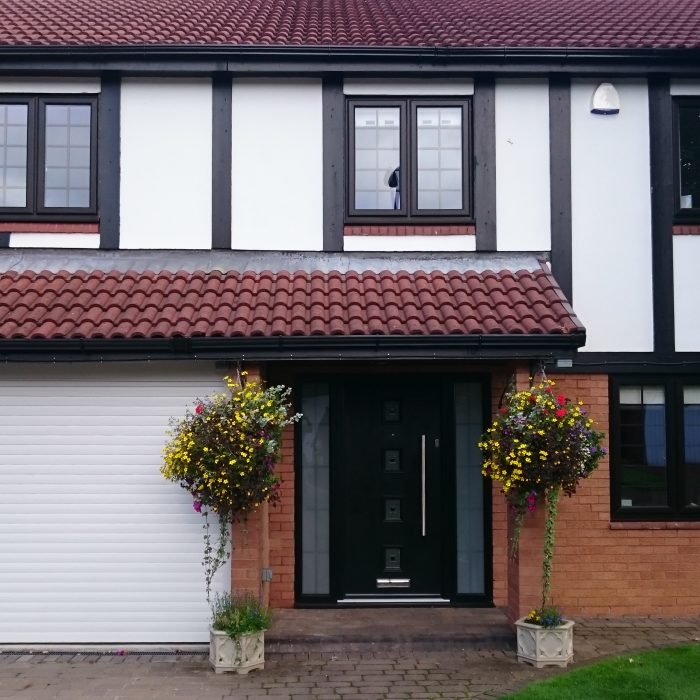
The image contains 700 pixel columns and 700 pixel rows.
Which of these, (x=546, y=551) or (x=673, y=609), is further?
(x=673, y=609)

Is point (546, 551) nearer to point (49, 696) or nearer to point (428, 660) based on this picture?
point (428, 660)

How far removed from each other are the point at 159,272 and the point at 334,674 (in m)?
4.36

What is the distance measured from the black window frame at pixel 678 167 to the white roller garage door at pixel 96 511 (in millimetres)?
5314

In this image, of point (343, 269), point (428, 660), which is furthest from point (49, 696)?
point (343, 269)

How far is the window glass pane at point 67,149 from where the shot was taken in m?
8.80

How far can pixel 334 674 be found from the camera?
6824 mm

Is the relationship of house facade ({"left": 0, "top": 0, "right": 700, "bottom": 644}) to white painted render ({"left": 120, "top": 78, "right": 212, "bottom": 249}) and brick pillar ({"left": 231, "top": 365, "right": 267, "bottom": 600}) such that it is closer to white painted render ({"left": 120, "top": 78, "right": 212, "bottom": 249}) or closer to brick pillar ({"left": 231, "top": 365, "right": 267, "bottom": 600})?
white painted render ({"left": 120, "top": 78, "right": 212, "bottom": 249})

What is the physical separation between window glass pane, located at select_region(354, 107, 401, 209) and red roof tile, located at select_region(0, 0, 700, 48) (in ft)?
2.50

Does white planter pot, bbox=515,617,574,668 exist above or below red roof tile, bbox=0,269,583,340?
below

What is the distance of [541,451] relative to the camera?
6.95 meters

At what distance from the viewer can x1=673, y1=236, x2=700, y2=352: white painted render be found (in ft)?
28.3

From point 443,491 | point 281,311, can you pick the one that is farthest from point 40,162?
point 443,491

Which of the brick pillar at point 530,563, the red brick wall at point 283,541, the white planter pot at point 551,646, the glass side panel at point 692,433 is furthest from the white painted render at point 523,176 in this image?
the white planter pot at point 551,646

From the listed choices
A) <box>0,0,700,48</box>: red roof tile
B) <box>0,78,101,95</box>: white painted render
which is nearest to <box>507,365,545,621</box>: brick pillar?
<box>0,0,700,48</box>: red roof tile
